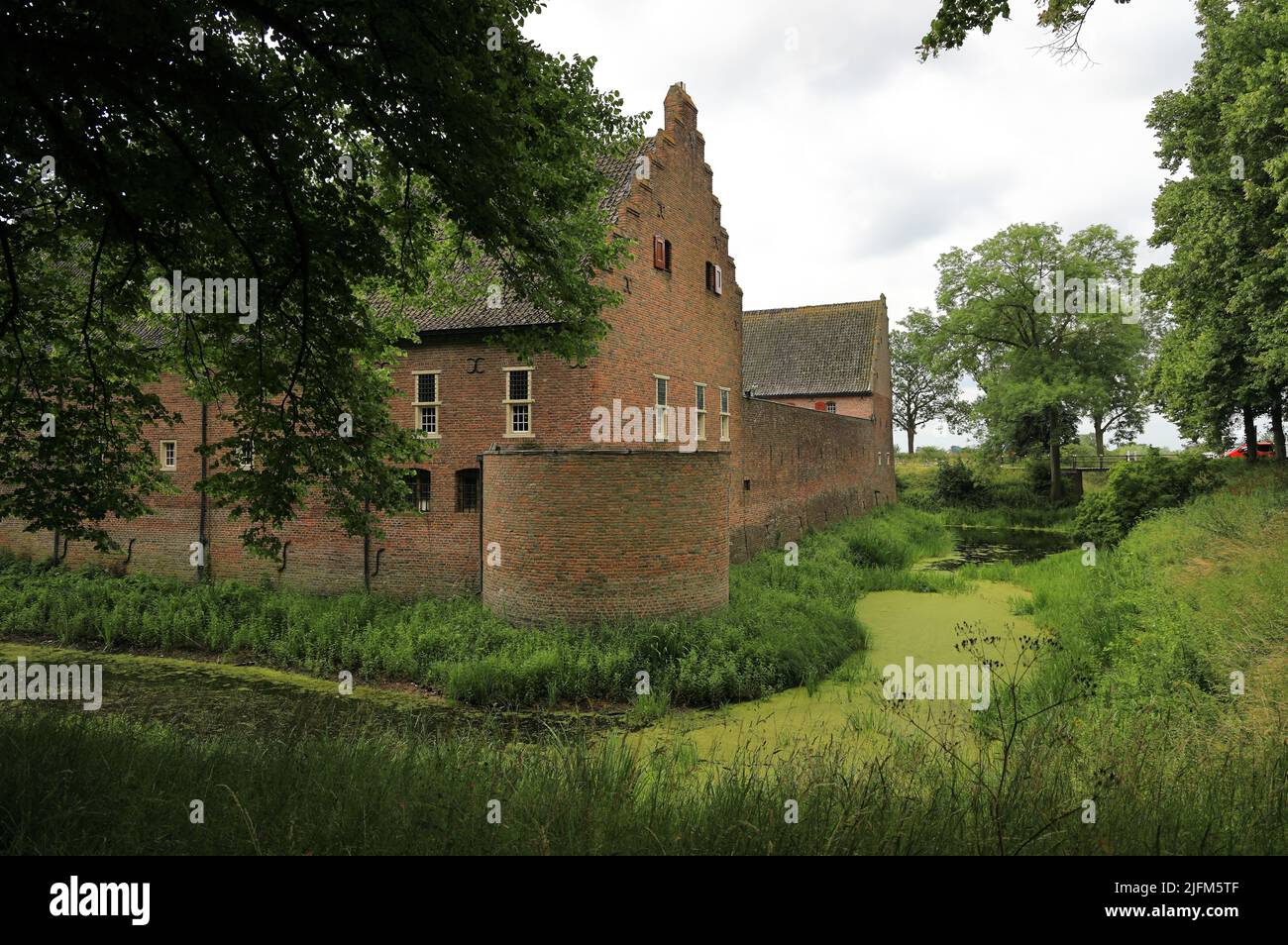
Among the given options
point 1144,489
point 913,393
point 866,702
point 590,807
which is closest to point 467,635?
point 866,702

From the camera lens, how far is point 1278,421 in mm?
17906

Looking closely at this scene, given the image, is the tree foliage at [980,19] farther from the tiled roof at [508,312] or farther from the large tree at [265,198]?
the tiled roof at [508,312]

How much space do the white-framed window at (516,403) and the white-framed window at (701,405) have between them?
4.91 metres

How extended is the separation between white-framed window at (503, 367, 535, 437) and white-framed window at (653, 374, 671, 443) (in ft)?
10.1

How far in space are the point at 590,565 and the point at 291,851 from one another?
8534mm

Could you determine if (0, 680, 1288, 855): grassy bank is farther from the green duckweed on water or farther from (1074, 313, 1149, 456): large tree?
(1074, 313, 1149, 456): large tree

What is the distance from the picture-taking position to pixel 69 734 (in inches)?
183

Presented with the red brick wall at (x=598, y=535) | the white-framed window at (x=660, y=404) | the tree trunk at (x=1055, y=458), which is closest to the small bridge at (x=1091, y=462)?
the tree trunk at (x=1055, y=458)

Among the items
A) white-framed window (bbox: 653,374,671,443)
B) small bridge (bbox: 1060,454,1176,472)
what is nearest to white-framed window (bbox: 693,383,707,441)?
white-framed window (bbox: 653,374,671,443)

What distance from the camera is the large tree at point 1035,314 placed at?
29.5 meters

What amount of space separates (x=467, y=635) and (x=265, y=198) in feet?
25.9

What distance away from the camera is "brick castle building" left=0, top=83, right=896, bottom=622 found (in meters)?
11.8

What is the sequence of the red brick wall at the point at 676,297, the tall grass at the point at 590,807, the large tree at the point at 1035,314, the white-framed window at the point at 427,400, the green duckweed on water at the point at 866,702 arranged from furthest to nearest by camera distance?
the large tree at the point at 1035,314
the white-framed window at the point at 427,400
the red brick wall at the point at 676,297
the green duckweed on water at the point at 866,702
the tall grass at the point at 590,807
